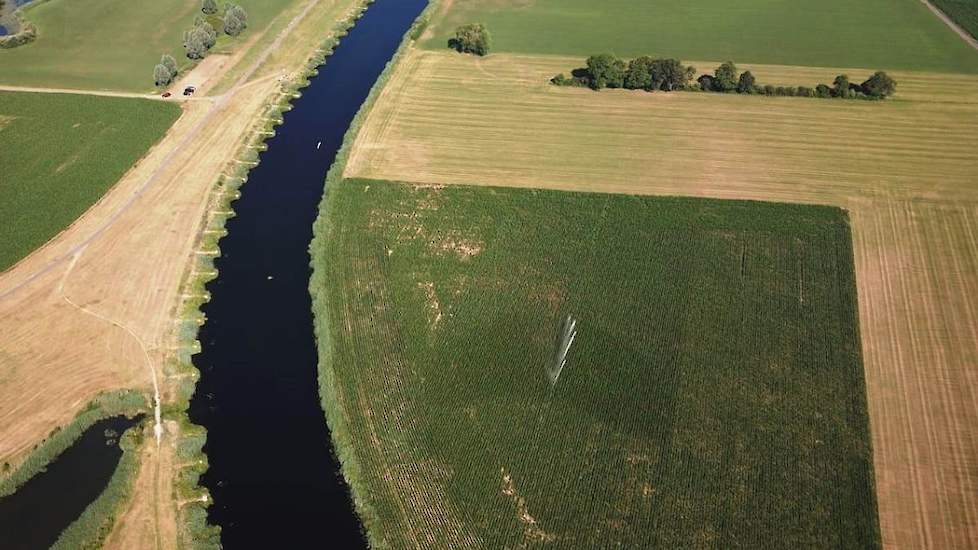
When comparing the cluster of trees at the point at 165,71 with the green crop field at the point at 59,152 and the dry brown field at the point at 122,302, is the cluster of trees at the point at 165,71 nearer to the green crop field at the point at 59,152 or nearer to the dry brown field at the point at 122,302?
the green crop field at the point at 59,152

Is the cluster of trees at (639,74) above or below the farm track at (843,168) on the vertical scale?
above

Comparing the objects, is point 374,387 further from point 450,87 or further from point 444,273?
point 450,87

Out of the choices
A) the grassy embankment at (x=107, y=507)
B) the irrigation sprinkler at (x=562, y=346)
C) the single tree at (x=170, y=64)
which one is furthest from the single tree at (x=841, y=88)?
the single tree at (x=170, y=64)

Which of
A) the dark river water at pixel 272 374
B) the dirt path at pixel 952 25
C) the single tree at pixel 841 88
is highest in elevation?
the dirt path at pixel 952 25

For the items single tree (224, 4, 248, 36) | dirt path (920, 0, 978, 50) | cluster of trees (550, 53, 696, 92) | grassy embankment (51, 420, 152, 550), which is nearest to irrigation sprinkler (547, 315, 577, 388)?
grassy embankment (51, 420, 152, 550)

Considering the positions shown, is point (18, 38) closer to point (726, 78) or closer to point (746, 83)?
point (726, 78)

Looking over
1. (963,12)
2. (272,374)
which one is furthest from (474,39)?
A: (963,12)
